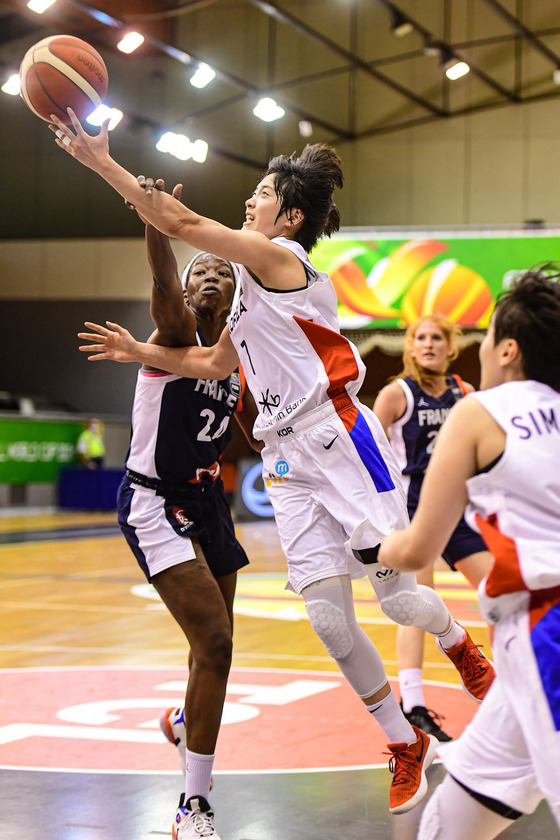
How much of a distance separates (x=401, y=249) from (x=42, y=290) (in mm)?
11319

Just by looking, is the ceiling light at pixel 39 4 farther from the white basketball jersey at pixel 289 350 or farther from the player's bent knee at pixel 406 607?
the player's bent knee at pixel 406 607

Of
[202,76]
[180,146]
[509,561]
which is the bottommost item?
[509,561]

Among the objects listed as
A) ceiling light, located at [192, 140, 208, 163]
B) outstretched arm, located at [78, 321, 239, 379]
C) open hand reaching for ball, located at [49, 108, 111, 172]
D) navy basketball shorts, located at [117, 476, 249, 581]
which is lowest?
navy basketball shorts, located at [117, 476, 249, 581]

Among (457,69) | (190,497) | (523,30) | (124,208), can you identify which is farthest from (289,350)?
(124,208)

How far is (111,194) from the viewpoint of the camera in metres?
23.0

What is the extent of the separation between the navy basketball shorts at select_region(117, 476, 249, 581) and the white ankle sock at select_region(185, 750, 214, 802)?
594 millimetres

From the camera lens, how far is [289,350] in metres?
3.14

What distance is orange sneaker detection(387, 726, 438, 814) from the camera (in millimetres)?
3010

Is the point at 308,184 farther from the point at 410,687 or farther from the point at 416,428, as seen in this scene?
the point at 410,687

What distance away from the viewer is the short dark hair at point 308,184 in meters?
3.27

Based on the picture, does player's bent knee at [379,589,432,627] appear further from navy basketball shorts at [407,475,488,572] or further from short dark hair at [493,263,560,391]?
navy basketball shorts at [407,475,488,572]

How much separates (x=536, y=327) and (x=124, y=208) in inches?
865

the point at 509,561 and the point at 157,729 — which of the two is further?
the point at 157,729

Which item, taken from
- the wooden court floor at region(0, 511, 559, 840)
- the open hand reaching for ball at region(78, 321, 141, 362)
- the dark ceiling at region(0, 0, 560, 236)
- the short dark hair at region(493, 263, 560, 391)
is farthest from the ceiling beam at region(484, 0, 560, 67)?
the short dark hair at region(493, 263, 560, 391)
